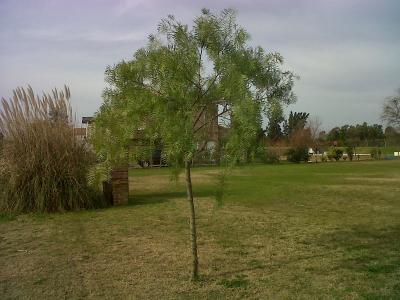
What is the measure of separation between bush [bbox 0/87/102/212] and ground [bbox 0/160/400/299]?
1.73 feet

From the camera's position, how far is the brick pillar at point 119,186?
1120cm

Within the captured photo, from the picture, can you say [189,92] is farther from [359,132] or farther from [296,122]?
[359,132]

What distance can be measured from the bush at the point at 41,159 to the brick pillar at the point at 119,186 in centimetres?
67

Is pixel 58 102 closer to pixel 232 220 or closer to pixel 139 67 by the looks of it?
pixel 232 220

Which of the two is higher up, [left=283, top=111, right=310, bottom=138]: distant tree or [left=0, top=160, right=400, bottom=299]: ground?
[left=283, top=111, right=310, bottom=138]: distant tree

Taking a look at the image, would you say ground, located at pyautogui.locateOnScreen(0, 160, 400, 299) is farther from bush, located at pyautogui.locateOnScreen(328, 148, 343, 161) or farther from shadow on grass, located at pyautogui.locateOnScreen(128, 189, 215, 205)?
bush, located at pyautogui.locateOnScreen(328, 148, 343, 161)

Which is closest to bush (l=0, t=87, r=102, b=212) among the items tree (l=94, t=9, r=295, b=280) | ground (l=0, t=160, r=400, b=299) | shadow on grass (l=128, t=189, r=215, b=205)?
ground (l=0, t=160, r=400, b=299)

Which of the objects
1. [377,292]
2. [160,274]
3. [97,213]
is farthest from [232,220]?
[377,292]

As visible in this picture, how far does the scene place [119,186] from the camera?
1126cm

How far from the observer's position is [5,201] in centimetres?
989

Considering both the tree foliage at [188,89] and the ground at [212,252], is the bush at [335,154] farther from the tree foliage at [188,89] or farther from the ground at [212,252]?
the tree foliage at [188,89]

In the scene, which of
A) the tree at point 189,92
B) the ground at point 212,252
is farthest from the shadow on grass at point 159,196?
the tree at point 189,92

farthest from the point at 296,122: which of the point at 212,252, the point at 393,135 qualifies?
the point at 212,252

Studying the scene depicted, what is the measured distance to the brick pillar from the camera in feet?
36.8
